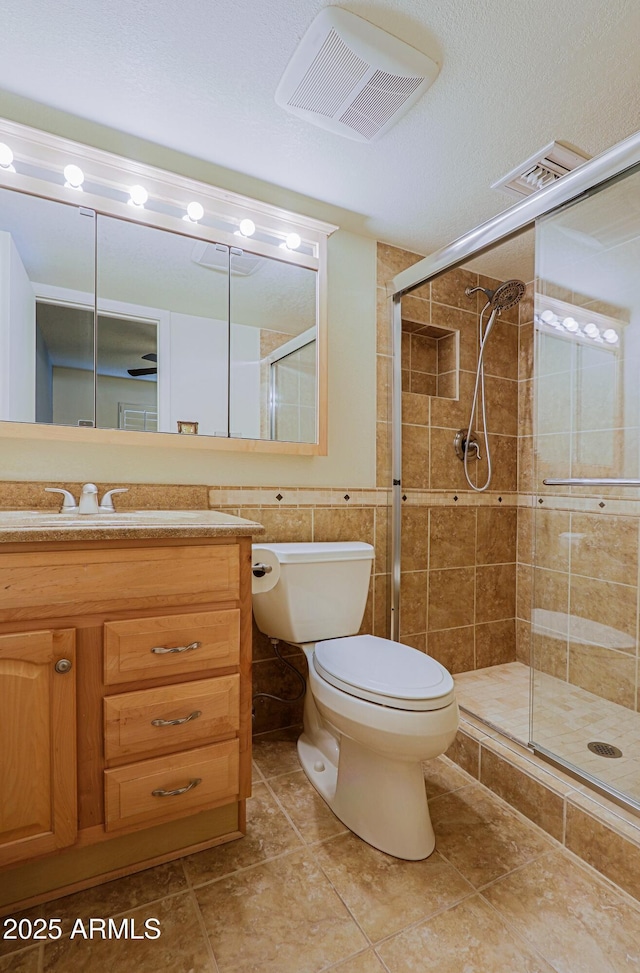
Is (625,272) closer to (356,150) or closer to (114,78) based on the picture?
(356,150)

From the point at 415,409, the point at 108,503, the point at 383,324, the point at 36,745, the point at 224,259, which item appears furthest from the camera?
the point at 415,409

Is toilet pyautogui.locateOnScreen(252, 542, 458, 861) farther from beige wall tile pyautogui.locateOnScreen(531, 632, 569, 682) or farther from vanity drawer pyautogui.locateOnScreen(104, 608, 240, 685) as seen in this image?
beige wall tile pyautogui.locateOnScreen(531, 632, 569, 682)

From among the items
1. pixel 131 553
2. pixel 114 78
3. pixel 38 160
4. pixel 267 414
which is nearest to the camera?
pixel 131 553

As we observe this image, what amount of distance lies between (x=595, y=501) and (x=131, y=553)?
4.89 ft

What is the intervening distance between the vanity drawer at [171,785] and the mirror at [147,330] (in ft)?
3.40

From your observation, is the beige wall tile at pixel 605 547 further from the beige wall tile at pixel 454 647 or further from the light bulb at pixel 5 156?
the light bulb at pixel 5 156

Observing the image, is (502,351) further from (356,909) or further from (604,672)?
(356,909)

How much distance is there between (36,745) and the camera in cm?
108

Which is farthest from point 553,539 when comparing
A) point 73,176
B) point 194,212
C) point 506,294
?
point 73,176

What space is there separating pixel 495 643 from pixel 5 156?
113 inches

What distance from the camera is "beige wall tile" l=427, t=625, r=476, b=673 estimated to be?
92.8 inches

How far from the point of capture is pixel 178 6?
1.20 meters

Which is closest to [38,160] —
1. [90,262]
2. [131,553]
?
[90,262]

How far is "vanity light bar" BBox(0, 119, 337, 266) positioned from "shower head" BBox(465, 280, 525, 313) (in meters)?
0.81
